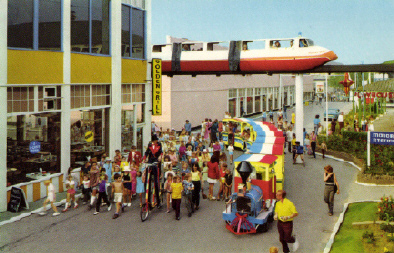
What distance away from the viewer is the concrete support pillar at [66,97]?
17016 mm

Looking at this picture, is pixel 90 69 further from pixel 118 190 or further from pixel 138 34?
pixel 118 190

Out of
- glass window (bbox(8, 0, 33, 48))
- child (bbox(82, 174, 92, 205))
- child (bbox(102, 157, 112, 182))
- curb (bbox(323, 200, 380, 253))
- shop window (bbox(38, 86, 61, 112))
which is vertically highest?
glass window (bbox(8, 0, 33, 48))

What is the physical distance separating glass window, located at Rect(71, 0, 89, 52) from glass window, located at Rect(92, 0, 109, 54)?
53 cm

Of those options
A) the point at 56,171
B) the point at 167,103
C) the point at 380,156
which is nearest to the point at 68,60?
the point at 56,171

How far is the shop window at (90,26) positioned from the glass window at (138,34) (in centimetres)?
221

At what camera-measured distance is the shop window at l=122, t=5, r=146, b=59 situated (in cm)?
2130

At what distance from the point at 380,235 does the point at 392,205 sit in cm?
152

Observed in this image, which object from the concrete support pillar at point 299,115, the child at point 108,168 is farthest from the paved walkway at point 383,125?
the child at point 108,168

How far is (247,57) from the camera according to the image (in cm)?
2661

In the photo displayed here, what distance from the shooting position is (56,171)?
55.1 ft

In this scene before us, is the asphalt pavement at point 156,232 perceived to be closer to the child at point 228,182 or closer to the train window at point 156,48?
the child at point 228,182

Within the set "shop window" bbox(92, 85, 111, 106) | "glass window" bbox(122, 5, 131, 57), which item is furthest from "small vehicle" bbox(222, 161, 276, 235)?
"glass window" bbox(122, 5, 131, 57)

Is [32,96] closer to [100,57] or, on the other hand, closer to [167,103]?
[100,57]

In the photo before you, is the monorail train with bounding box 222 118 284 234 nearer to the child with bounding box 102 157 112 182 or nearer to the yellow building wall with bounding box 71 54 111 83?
the child with bounding box 102 157 112 182
